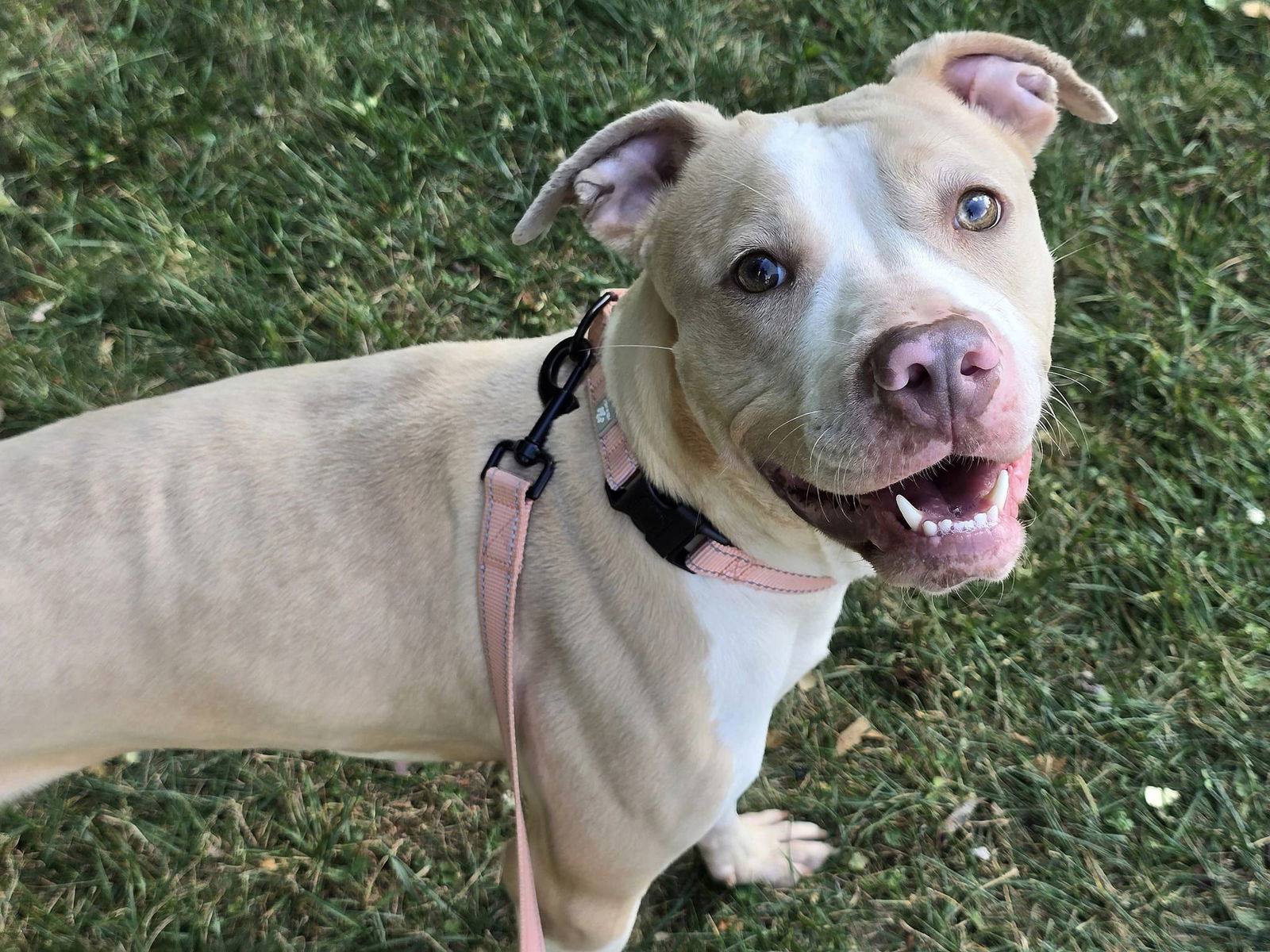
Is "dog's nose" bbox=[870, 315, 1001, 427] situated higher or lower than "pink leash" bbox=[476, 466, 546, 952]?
higher

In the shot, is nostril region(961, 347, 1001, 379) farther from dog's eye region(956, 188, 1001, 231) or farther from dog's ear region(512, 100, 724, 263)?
dog's ear region(512, 100, 724, 263)

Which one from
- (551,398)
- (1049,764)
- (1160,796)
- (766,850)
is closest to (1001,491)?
(551,398)

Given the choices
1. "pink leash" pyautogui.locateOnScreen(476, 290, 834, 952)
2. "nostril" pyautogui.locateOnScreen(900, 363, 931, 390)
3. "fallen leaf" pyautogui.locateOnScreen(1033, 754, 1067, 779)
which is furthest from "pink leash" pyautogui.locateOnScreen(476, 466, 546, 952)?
"fallen leaf" pyautogui.locateOnScreen(1033, 754, 1067, 779)

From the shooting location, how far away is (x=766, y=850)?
135 inches

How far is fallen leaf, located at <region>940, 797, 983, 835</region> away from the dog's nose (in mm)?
2347

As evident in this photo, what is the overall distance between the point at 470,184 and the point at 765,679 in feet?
9.69

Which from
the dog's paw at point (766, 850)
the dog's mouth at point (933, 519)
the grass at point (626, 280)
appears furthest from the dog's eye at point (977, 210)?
the dog's paw at point (766, 850)

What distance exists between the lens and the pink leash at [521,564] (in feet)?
7.57

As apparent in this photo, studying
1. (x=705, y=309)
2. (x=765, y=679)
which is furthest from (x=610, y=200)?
(x=765, y=679)

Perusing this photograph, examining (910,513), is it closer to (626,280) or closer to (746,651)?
(746,651)

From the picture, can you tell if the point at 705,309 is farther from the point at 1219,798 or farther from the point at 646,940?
the point at 1219,798

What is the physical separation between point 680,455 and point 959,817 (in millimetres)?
2169

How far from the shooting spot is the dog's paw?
334cm

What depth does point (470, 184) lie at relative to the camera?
4.45m
